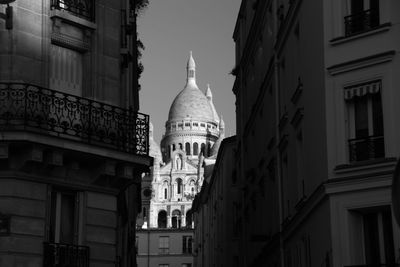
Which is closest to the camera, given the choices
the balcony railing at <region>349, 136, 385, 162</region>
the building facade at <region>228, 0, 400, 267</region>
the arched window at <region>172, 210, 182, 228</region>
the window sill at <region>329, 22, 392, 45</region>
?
the building facade at <region>228, 0, 400, 267</region>

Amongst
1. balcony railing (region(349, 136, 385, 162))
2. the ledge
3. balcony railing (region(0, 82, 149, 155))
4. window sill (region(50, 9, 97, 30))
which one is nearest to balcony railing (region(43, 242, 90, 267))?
balcony railing (region(0, 82, 149, 155))

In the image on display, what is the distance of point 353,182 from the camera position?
24.6m

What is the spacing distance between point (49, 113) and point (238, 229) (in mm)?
33307

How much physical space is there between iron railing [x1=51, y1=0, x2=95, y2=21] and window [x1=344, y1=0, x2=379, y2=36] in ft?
23.4

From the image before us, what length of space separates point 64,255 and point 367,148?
27.9 ft

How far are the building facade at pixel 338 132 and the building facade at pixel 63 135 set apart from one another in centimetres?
547

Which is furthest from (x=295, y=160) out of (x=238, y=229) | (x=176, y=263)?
(x=176, y=263)

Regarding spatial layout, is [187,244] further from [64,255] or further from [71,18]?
[64,255]

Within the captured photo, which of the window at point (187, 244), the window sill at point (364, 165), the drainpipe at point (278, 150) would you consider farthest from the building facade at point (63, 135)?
the window at point (187, 244)

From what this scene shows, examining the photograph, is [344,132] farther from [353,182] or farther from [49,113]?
[49,113]

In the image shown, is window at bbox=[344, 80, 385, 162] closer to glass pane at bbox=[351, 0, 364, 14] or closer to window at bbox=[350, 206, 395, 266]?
window at bbox=[350, 206, 395, 266]

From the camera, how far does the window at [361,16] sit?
25562 millimetres

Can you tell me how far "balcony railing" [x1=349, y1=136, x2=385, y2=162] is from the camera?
2447cm

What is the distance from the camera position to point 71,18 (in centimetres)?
2358
